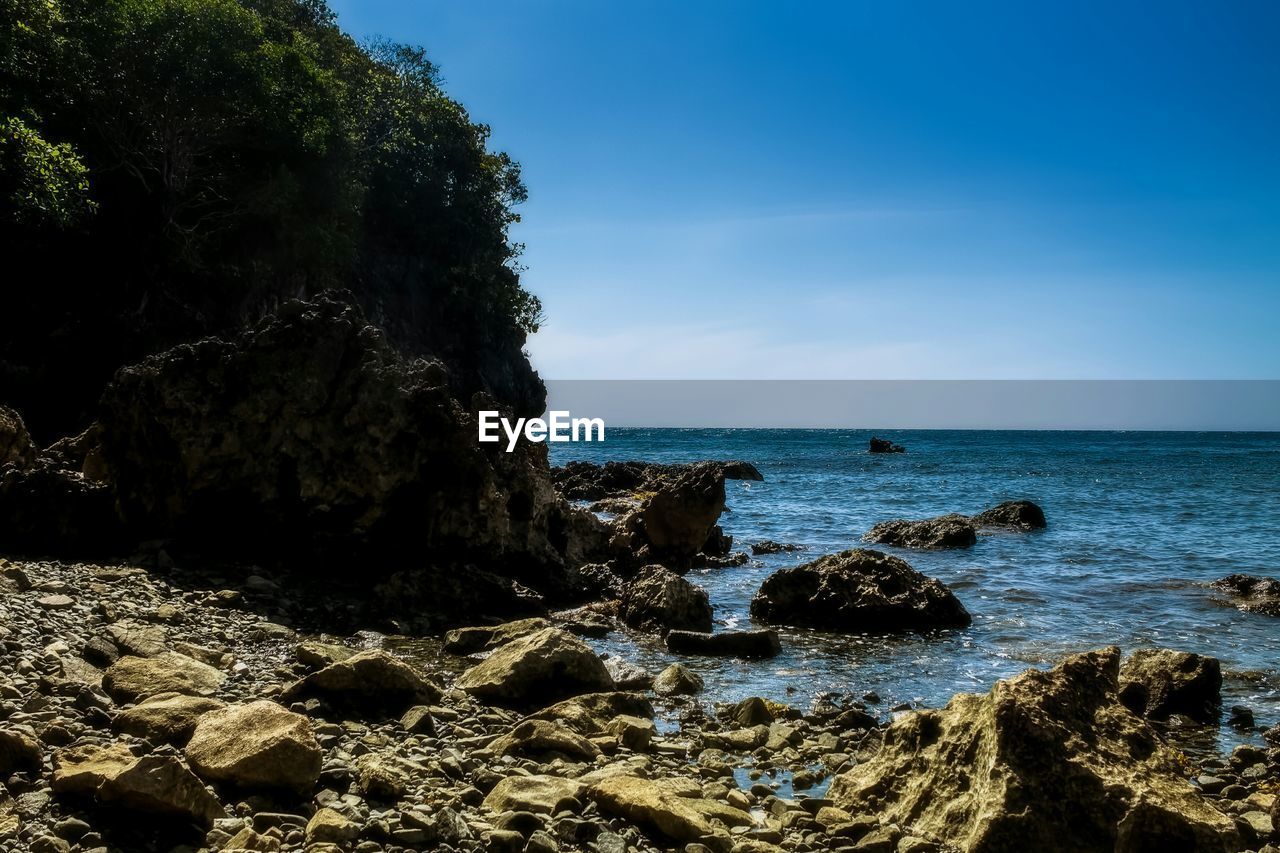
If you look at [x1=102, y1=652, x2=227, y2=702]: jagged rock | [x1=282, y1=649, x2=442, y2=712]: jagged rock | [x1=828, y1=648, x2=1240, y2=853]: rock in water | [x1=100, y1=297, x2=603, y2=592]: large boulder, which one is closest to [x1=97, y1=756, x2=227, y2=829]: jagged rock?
[x1=102, y1=652, x2=227, y2=702]: jagged rock

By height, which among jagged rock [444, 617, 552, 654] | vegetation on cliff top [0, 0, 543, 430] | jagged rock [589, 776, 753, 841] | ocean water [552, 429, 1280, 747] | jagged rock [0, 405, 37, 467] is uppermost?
vegetation on cliff top [0, 0, 543, 430]

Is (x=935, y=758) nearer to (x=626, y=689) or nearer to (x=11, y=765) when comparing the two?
(x=626, y=689)

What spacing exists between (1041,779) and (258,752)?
5124mm

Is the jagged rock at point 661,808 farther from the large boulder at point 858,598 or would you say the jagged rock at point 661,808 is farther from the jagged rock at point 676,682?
the large boulder at point 858,598

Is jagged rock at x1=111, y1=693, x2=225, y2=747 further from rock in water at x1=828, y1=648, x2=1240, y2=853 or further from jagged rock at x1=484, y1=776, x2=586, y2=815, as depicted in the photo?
rock in water at x1=828, y1=648, x2=1240, y2=853

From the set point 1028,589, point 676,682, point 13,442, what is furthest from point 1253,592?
point 13,442

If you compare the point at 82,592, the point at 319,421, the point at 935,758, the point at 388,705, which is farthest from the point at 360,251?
the point at 935,758

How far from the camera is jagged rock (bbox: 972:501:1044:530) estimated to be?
95.5 ft

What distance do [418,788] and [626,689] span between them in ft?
12.6

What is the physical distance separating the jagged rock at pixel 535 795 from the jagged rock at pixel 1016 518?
25.9 metres

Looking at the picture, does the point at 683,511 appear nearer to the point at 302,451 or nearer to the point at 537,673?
the point at 302,451

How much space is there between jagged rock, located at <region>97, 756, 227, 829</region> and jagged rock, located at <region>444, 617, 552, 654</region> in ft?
19.2

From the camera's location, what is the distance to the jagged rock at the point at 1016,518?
2909cm

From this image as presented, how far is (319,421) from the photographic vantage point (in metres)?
13.4
